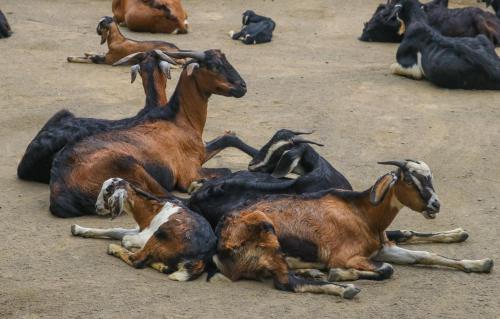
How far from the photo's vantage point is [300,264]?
7.38 m

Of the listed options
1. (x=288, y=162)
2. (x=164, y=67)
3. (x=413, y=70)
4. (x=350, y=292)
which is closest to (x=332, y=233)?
(x=350, y=292)

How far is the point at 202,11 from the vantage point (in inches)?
743

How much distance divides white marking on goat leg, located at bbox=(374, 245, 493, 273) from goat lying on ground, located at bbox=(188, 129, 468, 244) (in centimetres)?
38

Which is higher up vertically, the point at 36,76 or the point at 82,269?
the point at 82,269

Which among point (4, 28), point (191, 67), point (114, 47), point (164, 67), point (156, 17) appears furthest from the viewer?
point (156, 17)

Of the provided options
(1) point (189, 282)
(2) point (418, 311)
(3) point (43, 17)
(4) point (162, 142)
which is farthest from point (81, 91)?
(2) point (418, 311)

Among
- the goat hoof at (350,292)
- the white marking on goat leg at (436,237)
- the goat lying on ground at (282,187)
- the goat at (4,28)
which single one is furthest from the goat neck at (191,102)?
the goat at (4,28)

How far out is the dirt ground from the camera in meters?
6.88

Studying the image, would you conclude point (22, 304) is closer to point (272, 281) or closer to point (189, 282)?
point (189, 282)

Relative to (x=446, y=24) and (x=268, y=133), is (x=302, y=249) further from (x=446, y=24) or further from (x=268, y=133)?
(x=446, y=24)

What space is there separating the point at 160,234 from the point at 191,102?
9.45ft

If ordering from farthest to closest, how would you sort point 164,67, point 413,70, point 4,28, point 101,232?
point 4,28 → point 413,70 → point 164,67 → point 101,232

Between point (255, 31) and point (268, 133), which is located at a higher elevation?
point (268, 133)

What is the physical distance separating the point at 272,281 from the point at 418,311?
95 centimetres
